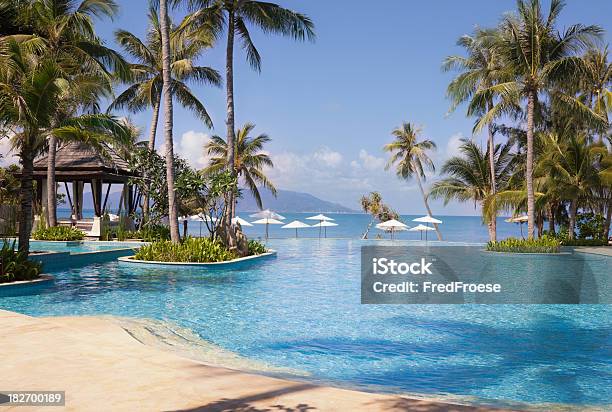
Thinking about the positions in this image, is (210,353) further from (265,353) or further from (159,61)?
(159,61)

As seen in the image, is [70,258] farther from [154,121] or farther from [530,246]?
[530,246]

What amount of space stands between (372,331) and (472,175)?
24.5m

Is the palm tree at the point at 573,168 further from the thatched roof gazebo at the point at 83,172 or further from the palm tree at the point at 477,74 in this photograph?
the thatched roof gazebo at the point at 83,172

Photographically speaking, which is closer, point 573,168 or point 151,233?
point 151,233

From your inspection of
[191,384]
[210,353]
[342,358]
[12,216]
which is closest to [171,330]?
[210,353]

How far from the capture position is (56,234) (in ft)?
78.2

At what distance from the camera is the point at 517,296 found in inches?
512

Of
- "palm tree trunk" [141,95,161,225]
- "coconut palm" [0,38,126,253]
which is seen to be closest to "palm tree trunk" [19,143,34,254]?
"coconut palm" [0,38,126,253]

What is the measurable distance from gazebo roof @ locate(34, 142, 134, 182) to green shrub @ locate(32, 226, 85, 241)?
11.8ft

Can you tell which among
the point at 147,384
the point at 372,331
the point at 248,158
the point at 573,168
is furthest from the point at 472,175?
the point at 147,384

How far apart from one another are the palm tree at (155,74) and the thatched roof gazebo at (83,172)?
2.59 m

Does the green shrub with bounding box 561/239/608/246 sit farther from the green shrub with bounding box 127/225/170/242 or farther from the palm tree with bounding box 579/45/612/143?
the green shrub with bounding box 127/225/170/242

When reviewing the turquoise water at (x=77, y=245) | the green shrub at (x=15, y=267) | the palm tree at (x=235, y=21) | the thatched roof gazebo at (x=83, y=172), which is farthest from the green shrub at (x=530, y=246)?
the green shrub at (x=15, y=267)

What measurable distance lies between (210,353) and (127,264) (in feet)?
35.8
